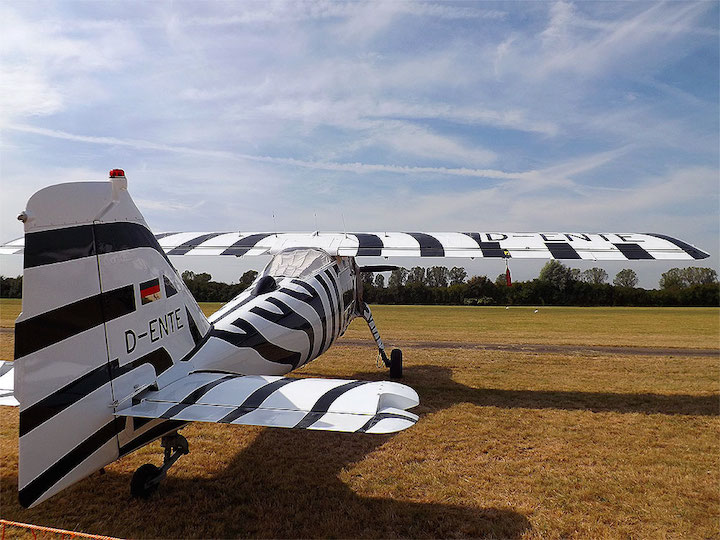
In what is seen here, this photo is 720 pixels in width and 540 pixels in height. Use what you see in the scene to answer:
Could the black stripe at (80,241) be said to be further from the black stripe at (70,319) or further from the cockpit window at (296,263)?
the cockpit window at (296,263)

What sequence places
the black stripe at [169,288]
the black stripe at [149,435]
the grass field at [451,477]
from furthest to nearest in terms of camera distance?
the black stripe at [169,288]
the grass field at [451,477]
the black stripe at [149,435]

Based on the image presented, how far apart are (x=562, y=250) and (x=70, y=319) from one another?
27.6ft

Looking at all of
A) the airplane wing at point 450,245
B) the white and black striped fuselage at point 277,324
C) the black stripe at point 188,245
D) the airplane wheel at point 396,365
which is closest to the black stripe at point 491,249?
the airplane wing at point 450,245

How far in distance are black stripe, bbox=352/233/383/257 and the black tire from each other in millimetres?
5552

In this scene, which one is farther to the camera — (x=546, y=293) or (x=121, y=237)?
(x=546, y=293)

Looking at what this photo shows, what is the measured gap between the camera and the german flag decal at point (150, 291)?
12.3 ft

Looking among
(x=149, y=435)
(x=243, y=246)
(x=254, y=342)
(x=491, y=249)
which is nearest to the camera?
(x=149, y=435)

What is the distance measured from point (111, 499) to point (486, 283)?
161 ft

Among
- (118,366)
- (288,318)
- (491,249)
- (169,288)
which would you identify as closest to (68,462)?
(118,366)

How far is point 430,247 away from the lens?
31.2 ft

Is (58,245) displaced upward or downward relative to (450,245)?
downward

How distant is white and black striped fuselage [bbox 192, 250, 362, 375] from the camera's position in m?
4.90

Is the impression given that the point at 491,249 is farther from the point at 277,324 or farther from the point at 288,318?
the point at 277,324

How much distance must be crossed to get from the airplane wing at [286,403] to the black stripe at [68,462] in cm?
14
